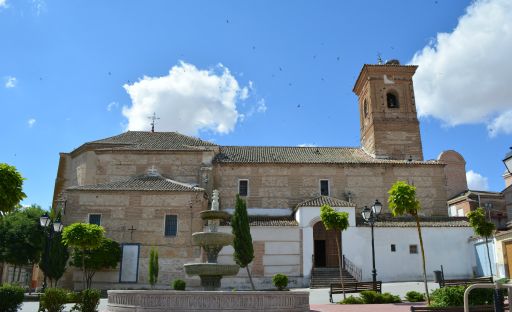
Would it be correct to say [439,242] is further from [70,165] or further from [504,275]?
[70,165]

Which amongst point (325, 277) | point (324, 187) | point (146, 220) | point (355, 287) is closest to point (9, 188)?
point (355, 287)

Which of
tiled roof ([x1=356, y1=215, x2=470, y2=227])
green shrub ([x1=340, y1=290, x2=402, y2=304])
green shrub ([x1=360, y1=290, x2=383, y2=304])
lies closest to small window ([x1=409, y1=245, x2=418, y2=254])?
tiled roof ([x1=356, y1=215, x2=470, y2=227])

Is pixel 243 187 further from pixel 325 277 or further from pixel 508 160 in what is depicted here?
pixel 508 160

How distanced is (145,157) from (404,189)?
1932 cm

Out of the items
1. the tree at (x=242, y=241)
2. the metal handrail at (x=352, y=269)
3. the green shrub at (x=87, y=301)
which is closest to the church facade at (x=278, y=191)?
the metal handrail at (x=352, y=269)

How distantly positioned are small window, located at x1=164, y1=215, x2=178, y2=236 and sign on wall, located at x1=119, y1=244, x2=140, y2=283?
1803mm

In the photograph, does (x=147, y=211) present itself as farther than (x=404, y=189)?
Yes

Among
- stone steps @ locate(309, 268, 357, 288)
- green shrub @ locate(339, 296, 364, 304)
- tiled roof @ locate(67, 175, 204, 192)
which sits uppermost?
tiled roof @ locate(67, 175, 204, 192)

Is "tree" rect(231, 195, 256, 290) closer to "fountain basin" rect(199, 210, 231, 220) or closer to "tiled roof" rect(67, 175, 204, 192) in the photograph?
"tiled roof" rect(67, 175, 204, 192)

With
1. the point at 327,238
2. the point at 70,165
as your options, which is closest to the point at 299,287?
the point at 327,238

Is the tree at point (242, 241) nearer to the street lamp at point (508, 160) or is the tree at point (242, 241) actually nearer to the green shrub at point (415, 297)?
the green shrub at point (415, 297)

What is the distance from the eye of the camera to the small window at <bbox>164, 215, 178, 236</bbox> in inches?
976

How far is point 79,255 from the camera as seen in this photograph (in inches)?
880

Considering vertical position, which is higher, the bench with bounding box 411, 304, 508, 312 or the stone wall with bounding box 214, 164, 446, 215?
the stone wall with bounding box 214, 164, 446, 215
